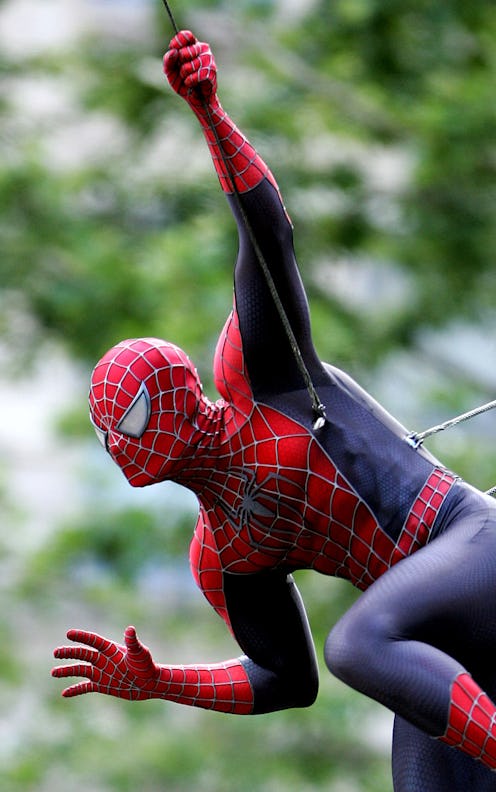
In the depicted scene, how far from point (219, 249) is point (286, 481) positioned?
9.01 ft

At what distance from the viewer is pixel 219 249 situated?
4520 millimetres

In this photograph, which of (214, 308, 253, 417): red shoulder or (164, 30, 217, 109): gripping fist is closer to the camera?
(164, 30, 217, 109): gripping fist

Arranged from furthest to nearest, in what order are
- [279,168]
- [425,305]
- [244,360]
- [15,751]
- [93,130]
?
[93,130] < [15,751] < [425,305] < [279,168] < [244,360]

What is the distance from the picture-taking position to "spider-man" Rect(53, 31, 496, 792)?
1.75 metres

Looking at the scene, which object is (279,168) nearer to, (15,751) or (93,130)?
(15,751)

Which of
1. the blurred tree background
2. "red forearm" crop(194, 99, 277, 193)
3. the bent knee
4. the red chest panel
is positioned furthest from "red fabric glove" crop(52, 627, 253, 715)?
the blurred tree background

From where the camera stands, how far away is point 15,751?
18.1 feet

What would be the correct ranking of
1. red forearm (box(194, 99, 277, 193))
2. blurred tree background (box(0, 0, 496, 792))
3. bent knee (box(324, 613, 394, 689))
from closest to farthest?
bent knee (box(324, 613, 394, 689)), red forearm (box(194, 99, 277, 193)), blurred tree background (box(0, 0, 496, 792))

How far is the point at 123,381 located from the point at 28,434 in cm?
794

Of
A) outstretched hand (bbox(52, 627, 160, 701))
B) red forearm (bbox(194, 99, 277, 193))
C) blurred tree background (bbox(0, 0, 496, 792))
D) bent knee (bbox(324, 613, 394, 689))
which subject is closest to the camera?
bent knee (bbox(324, 613, 394, 689))

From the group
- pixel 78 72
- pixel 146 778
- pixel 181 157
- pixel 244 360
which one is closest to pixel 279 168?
pixel 181 157

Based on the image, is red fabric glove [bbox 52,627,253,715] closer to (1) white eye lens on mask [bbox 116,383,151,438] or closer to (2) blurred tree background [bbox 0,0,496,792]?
(1) white eye lens on mask [bbox 116,383,151,438]

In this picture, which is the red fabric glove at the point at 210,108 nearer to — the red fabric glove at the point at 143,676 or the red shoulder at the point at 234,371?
the red shoulder at the point at 234,371

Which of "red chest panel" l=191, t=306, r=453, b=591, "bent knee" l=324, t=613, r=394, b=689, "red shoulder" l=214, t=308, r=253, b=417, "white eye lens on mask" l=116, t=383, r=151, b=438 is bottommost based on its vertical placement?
"bent knee" l=324, t=613, r=394, b=689
